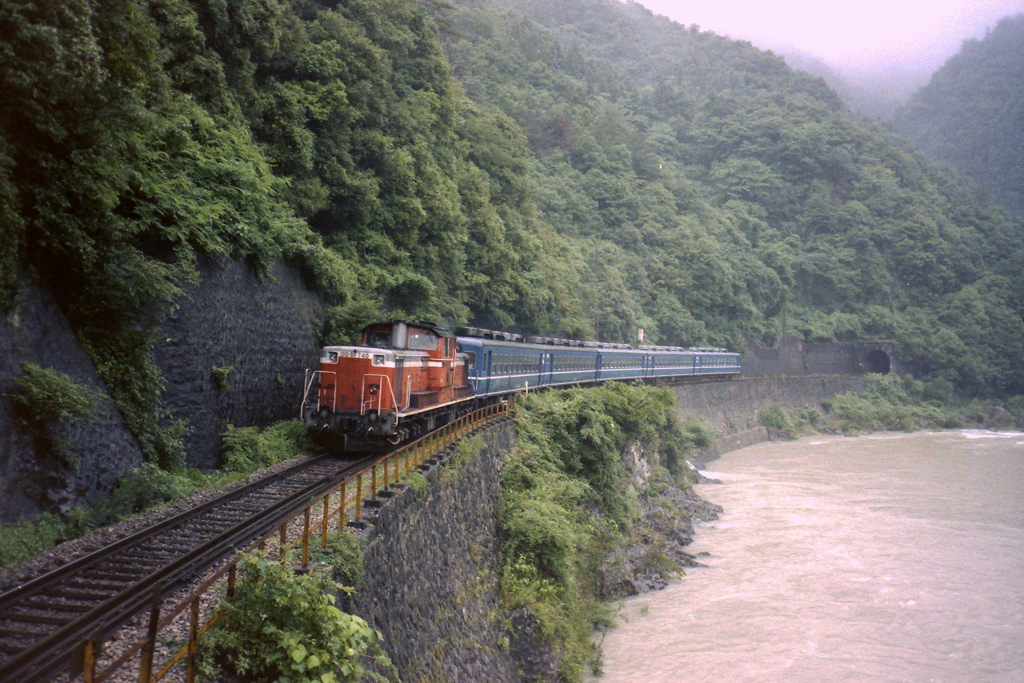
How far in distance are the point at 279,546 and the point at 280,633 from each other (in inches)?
88.4

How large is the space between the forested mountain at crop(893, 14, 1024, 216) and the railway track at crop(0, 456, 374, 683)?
394 ft

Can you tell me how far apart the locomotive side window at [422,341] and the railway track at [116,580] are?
557 centimetres

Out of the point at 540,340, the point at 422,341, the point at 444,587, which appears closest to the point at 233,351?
the point at 422,341

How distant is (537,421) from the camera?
21.1 m

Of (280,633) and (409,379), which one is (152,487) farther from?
(280,633)

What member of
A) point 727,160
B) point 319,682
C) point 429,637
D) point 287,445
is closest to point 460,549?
point 429,637

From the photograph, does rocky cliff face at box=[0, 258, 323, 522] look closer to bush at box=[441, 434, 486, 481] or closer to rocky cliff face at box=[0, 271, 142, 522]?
rocky cliff face at box=[0, 271, 142, 522]

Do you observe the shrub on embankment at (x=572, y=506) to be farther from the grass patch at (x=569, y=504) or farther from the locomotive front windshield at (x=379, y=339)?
the locomotive front windshield at (x=379, y=339)

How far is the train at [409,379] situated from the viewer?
47.5ft

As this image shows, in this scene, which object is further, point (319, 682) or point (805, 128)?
point (805, 128)

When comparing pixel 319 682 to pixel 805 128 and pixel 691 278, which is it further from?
pixel 805 128

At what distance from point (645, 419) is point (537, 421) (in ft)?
19.2

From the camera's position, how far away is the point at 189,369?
44.4 ft

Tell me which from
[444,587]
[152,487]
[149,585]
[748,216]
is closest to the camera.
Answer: [149,585]
